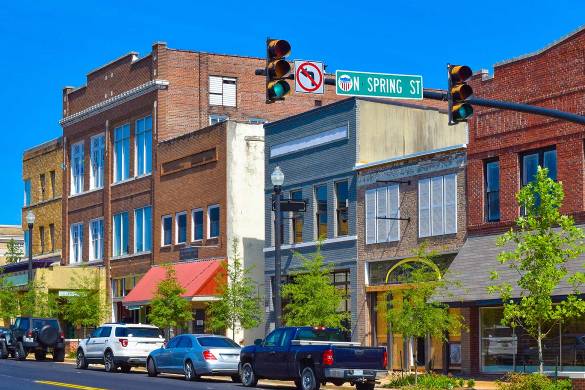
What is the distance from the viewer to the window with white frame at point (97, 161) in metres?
61.5

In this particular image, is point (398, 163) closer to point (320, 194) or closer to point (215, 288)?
point (320, 194)

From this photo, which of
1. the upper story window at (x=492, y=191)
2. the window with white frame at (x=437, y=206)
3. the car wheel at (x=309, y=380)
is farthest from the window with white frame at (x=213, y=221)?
the car wheel at (x=309, y=380)

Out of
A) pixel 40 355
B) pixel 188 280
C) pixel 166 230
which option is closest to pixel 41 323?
pixel 40 355

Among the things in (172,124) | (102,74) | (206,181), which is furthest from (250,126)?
(102,74)

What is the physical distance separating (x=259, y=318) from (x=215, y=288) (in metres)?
4.33

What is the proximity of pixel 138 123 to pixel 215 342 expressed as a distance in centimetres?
2404

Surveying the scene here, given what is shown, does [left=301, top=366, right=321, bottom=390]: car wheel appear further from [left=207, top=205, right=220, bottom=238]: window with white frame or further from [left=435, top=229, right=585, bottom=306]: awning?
[left=207, top=205, right=220, bottom=238]: window with white frame

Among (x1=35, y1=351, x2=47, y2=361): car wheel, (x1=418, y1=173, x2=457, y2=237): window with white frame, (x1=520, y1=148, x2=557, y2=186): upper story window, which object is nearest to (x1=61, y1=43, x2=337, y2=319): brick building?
(x1=35, y1=351, x2=47, y2=361): car wheel

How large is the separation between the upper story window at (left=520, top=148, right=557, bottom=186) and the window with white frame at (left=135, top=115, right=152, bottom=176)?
2577 cm

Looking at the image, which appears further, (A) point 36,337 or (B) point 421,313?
(A) point 36,337

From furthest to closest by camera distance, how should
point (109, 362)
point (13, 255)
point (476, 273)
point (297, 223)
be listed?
1. point (13, 255)
2. point (297, 223)
3. point (109, 362)
4. point (476, 273)

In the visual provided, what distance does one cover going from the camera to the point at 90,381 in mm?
32812

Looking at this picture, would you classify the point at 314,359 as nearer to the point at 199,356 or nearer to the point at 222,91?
the point at 199,356

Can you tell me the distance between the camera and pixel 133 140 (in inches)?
2279
